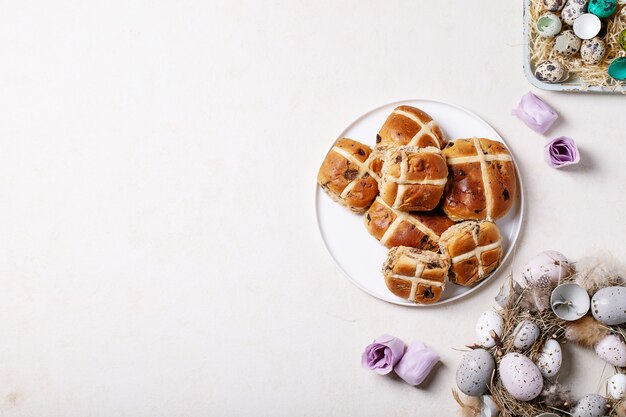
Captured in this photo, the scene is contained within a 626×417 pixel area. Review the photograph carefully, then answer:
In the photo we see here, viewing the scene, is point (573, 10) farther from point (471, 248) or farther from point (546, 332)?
point (546, 332)

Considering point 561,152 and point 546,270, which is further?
point 561,152

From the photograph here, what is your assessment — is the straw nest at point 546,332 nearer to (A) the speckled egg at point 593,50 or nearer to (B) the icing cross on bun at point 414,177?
(B) the icing cross on bun at point 414,177

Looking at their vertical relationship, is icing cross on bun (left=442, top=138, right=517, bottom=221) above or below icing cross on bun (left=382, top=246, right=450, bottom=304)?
above

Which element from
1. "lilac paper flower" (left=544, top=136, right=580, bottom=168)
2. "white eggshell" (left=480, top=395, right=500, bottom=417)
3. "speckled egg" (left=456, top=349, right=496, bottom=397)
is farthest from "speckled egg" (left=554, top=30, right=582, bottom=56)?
"white eggshell" (left=480, top=395, right=500, bottom=417)

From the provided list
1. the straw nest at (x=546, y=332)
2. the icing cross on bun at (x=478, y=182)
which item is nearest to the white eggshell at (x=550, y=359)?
the straw nest at (x=546, y=332)

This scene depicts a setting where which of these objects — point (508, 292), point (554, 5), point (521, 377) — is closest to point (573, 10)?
point (554, 5)

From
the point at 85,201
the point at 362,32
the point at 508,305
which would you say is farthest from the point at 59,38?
the point at 508,305

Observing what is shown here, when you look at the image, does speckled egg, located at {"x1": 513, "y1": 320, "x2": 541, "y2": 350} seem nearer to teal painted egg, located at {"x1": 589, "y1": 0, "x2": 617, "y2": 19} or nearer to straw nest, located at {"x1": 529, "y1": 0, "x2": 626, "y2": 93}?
straw nest, located at {"x1": 529, "y1": 0, "x2": 626, "y2": 93}
